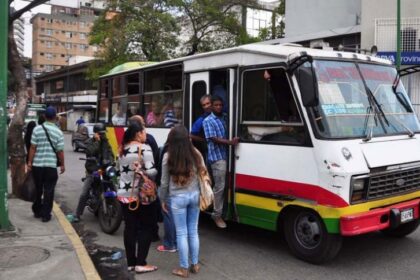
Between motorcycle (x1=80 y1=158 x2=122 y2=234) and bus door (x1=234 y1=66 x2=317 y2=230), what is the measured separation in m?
1.88

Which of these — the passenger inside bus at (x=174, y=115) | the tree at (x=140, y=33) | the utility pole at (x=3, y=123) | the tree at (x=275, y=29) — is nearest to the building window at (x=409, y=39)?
the passenger inside bus at (x=174, y=115)

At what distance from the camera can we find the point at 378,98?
20.8 ft

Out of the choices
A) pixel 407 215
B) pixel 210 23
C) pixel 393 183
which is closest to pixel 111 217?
pixel 393 183

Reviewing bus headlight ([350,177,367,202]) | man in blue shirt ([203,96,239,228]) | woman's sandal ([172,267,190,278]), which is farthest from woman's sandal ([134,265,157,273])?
bus headlight ([350,177,367,202])

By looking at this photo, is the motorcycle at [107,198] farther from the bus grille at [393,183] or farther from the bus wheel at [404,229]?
the bus wheel at [404,229]

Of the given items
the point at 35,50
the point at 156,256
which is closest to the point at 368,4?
the point at 156,256

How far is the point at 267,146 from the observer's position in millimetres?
6277

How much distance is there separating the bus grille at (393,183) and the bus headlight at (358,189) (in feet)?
0.31

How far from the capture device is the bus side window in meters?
6.00

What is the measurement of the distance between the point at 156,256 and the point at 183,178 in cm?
158

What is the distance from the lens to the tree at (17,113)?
9617 mm

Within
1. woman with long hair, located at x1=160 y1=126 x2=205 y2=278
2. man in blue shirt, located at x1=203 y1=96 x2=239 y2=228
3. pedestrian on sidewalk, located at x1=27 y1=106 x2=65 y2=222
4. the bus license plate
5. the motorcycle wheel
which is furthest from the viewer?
pedestrian on sidewalk, located at x1=27 y1=106 x2=65 y2=222

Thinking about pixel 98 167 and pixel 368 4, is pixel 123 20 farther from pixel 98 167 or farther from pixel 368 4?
pixel 98 167

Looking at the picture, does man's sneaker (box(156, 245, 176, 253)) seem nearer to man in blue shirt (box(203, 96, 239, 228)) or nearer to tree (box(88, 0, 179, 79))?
man in blue shirt (box(203, 96, 239, 228))
